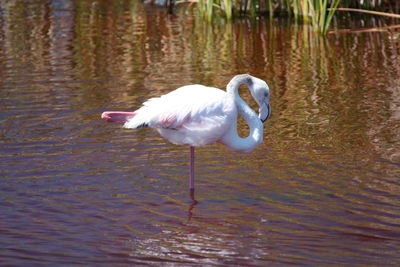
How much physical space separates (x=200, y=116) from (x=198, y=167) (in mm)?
1002

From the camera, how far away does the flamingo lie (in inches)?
233

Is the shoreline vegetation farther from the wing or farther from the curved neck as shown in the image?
the wing

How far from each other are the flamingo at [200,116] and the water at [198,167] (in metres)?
0.45

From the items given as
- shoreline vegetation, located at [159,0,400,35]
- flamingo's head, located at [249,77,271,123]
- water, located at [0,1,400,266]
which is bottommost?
water, located at [0,1,400,266]

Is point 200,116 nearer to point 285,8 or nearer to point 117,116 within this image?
point 117,116

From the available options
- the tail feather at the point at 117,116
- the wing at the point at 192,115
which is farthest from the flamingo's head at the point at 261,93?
the tail feather at the point at 117,116

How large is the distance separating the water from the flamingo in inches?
17.8

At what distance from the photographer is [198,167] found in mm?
6809

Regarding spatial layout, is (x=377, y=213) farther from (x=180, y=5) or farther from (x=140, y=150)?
(x=180, y=5)

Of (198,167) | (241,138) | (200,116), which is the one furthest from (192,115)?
(198,167)

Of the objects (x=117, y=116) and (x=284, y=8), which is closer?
(x=117, y=116)

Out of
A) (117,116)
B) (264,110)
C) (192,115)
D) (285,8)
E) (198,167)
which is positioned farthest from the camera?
(285,8)

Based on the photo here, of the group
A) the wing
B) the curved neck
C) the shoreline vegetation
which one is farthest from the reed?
the wing

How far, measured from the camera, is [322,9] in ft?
41.9
